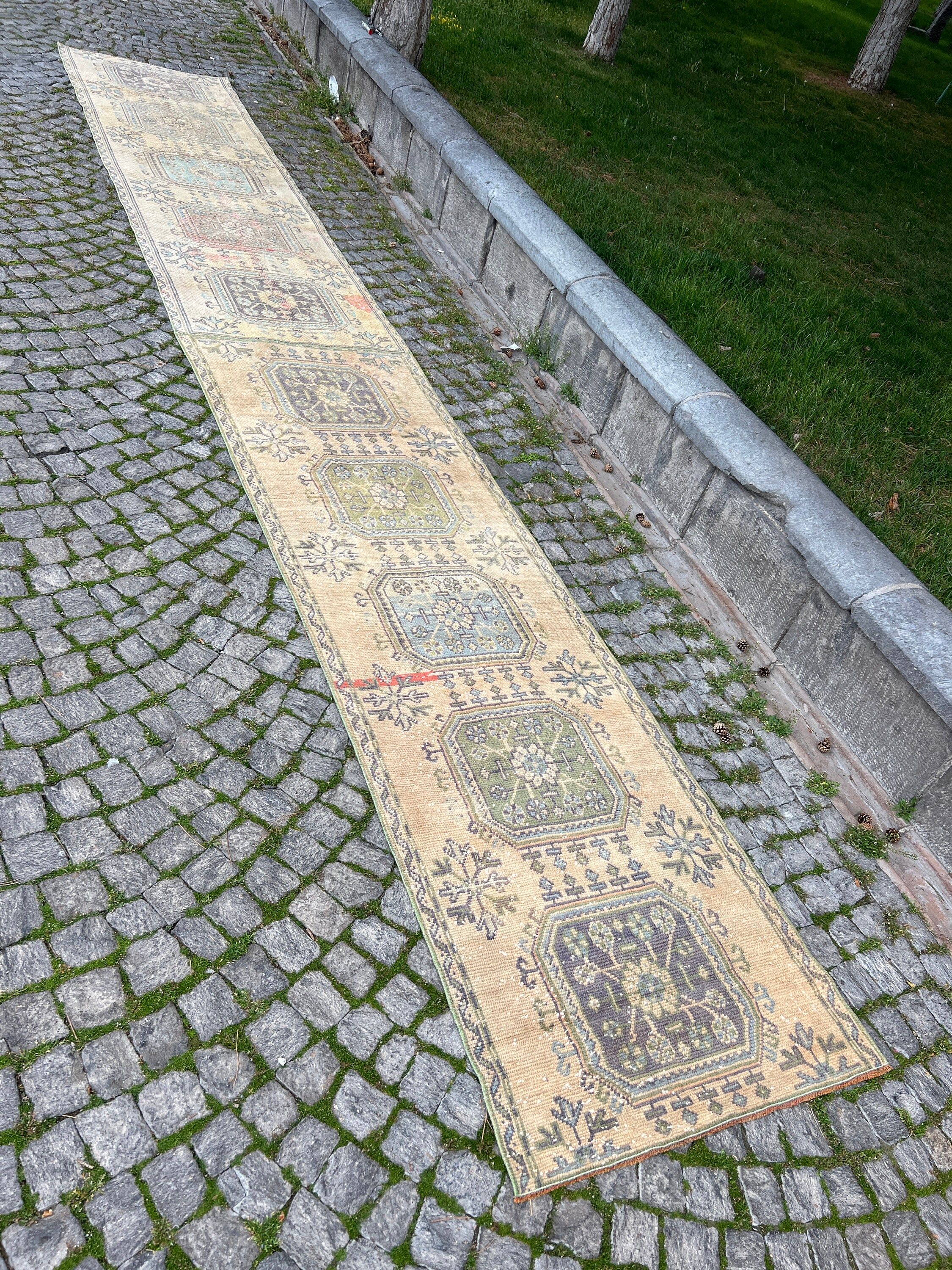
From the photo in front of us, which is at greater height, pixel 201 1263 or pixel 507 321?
pixel 507 321

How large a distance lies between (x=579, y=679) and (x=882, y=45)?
1373 centimetres

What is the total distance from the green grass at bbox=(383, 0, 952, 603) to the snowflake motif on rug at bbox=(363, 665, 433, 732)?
2707 mm

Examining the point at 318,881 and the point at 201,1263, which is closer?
the point at 201,1263

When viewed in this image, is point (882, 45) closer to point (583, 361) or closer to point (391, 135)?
point (391, 135)

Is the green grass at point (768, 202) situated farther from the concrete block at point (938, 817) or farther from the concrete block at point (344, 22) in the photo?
the concrete block at point (938, 817)

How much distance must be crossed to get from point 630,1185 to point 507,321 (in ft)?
→ 17.3

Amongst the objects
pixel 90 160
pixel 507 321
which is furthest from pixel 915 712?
pixel 90 160

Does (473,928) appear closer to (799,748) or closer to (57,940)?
(57,940)

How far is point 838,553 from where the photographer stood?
153 inches

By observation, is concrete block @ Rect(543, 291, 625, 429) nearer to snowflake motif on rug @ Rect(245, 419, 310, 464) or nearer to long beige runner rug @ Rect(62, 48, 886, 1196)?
long beige runner rug @ Rect(62, 48, 886, 1196)

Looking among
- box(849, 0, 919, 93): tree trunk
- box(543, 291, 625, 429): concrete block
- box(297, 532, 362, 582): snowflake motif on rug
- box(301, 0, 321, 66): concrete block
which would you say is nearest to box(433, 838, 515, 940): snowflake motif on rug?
box(297, 532, 362, 582): snowflake motif on rug

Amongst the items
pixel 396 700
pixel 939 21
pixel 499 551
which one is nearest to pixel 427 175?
pixel 499 551

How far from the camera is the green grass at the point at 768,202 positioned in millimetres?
5391

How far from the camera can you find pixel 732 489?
4.39m
